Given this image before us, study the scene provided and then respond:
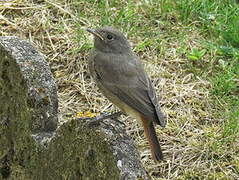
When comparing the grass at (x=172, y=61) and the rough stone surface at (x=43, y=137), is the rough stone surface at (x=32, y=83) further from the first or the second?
the grass at (x=172, y=61)

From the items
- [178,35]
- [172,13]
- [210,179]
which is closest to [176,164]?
[210,179]

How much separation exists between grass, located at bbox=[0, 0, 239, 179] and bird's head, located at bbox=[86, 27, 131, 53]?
0.60m

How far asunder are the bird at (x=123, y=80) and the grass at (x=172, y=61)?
1.90 ft

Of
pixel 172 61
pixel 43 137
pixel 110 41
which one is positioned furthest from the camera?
pixel 172 61

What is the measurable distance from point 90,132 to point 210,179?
138 cm

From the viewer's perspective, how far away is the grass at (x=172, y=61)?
4406 mm

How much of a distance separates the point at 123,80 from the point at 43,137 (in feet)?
2.78

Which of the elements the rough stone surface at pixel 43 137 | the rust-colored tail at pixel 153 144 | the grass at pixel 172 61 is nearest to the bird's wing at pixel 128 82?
the rust-colored tail at pixel 153 144

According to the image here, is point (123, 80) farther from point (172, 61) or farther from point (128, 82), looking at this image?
point (172, 61)

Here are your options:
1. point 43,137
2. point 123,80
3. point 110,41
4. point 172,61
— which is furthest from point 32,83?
point 172,61

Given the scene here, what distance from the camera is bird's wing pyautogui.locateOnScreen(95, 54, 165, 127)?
393cm

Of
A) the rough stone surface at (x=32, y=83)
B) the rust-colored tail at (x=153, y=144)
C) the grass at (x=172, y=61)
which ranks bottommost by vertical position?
the grass at (x=172, y=61)

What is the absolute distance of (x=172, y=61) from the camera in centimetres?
529

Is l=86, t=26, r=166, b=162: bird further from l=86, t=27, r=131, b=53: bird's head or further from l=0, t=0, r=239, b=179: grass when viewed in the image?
l=0, t=0, r=239, b=179: grass
